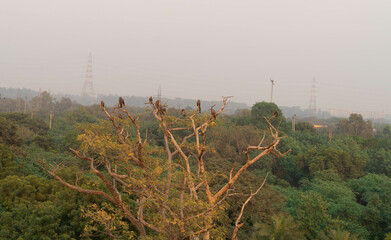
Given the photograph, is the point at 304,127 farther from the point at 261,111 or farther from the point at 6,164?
the point at 6,164

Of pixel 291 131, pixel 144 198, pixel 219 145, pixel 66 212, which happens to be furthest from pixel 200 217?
pixel 291 131

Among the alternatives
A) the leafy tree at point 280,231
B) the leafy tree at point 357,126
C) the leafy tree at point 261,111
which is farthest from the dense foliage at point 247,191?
the leafy tree at point 357,126

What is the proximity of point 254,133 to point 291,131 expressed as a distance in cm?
753

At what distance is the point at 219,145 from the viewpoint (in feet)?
87.8

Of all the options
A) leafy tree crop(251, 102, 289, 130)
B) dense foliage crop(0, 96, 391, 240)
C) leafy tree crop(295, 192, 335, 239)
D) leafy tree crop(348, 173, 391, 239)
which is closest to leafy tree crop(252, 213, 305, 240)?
dense foliage crop(0, 96, 391, 240)

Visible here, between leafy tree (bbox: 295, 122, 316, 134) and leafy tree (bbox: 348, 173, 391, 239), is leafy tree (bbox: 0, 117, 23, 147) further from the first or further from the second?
leafy tree (bbox: 295, 122, 316, 134)

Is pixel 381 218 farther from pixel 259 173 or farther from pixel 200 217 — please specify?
→ pixel 200 217

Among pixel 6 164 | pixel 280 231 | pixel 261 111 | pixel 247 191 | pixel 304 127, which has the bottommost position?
pixel 280 231

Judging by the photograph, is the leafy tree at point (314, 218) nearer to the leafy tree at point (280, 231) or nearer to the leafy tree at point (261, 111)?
the leafy tree at point (280, 231)

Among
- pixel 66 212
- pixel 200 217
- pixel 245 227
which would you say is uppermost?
pixel 200 217

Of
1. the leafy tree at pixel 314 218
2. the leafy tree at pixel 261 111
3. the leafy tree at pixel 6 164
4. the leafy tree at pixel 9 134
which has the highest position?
the leafy tree at pixel 261 111

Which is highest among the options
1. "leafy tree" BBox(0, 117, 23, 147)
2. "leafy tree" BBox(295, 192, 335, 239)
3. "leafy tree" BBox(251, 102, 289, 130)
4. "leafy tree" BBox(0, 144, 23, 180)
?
"leafy tree" BBox(251, 102, 289, 130)

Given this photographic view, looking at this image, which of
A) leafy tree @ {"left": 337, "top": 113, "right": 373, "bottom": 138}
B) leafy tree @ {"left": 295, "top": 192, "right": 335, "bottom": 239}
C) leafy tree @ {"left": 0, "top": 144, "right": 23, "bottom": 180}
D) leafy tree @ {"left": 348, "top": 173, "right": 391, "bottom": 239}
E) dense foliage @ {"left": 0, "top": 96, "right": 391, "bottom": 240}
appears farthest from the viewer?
leafy tree @ {"left": 337, "top": 113, "right": 373, "bottom": 138}

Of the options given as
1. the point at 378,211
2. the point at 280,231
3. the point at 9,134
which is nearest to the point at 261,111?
the point at 378,211
